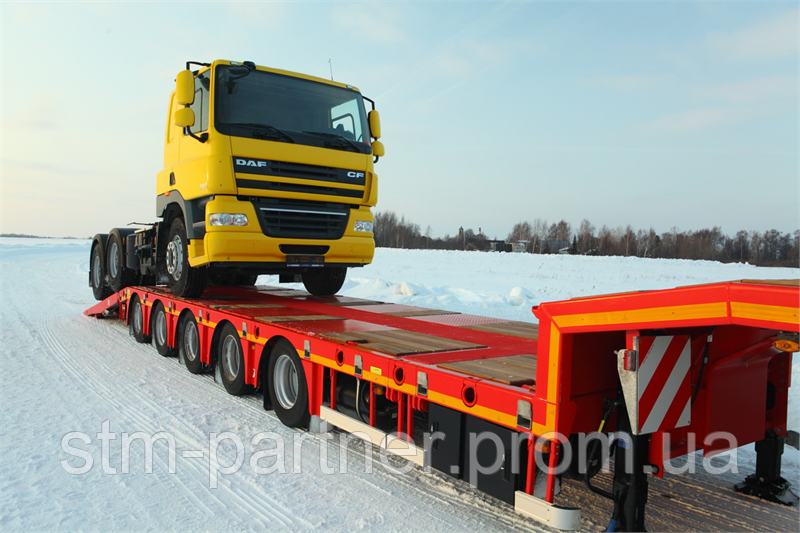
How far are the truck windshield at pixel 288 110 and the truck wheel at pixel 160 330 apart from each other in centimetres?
289

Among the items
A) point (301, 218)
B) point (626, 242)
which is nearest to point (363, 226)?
point (301, 218)

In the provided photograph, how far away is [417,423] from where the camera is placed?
16.2 feet

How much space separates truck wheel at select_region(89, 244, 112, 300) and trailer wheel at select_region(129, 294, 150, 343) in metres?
2.58

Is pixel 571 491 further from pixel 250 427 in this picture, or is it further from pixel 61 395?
pixel 61 395

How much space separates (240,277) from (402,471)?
24.2 feet

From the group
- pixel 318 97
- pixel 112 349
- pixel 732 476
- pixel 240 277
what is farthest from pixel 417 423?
pixel 240 277

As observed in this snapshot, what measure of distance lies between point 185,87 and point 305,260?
2.32 m

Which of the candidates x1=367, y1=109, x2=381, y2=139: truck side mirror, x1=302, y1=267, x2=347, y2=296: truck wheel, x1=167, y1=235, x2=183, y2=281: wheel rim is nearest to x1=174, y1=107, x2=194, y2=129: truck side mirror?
x1=167, y1=235, x2=183, y2=281: wheel rim

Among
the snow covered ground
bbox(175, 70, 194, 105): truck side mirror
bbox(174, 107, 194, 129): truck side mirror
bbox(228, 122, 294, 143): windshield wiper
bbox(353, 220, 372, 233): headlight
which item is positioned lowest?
the snow covered ground

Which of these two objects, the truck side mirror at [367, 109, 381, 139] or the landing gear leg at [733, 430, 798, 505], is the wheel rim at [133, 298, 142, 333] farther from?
the landing gear leg at [733, 430, 798, 505]

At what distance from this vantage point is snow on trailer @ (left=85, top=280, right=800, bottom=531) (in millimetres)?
2451

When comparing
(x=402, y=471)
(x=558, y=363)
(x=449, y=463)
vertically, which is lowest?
(x=402, y=471)

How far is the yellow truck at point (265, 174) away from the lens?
6152 mm

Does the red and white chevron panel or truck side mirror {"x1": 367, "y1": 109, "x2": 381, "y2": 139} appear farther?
truck side mirror {"x1": 367, "y1": 109, "x2": 381, "y2": 139}
